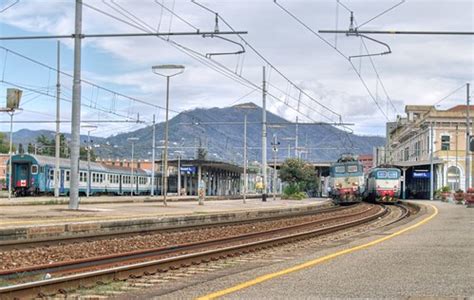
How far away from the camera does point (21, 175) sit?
52.7 meters

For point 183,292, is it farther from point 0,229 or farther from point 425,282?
point 0,229

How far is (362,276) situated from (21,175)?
46018mm

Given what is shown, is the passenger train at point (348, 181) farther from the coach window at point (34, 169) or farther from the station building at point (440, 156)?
the coach window at point (34, 169)

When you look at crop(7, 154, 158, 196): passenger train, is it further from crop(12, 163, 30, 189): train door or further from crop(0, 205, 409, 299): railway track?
crop(0, 205, 409, 299): railway track

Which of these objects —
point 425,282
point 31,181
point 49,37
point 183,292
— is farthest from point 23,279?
point 31,181

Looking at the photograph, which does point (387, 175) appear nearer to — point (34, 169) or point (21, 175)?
point (34, 169)

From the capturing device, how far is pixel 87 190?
57469 mm

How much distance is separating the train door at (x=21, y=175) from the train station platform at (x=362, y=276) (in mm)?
40532

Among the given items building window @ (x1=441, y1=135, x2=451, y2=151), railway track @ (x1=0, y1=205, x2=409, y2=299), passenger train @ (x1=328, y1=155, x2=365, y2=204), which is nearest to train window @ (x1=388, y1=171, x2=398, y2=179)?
passenger train @ (x1=328, y1=155, x2=365, y2=204)

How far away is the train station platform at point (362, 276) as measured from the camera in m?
9.51

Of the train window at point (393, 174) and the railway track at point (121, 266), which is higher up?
the train window at point (393, 174)

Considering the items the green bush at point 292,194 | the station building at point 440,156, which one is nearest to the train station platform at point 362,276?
the green bush at point 292,194

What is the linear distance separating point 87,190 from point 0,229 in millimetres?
40236

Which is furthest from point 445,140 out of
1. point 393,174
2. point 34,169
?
point 34,169
